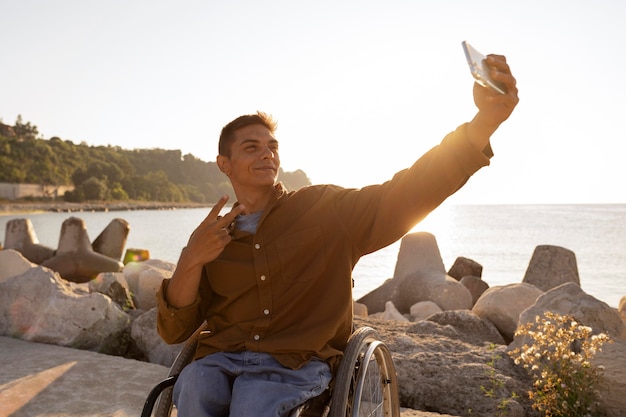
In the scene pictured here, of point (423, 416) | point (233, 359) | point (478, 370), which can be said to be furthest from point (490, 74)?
point (478, 370)

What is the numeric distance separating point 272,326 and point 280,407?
0.38 meters

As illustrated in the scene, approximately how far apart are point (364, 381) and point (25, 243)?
47.3ft

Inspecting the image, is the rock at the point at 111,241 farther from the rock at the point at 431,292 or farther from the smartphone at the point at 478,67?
the smartphone at the point at 478,67

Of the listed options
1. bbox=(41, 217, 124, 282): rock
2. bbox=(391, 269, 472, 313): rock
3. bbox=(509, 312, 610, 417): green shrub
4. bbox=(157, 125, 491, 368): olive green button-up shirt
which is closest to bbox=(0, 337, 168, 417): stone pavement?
bbox=(157, 125, 491, 368): olive green button-up shirt

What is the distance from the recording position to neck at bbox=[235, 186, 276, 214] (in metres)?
2.79

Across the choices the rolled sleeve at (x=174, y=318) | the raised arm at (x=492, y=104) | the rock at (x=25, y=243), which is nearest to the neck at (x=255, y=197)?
the rolled sleeve at (x=174, y=318)

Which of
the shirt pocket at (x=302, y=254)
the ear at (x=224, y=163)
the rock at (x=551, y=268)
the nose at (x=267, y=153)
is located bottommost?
the rock at (x=551, y=268)

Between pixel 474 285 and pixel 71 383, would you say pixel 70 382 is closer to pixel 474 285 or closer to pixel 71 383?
pixel 71 383

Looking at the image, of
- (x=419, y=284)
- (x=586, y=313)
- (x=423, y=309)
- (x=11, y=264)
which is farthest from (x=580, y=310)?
(x=11, y=264)

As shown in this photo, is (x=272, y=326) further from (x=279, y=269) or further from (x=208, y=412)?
(x=208, y=412)

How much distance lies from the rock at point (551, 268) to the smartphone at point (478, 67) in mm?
8477

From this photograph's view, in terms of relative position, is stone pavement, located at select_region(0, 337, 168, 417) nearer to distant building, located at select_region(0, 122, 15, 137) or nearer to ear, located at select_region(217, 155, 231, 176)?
ear, located at select_region(217, 155, 231, 176)

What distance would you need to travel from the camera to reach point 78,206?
73.4 m

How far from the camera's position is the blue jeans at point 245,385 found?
7.50ft
